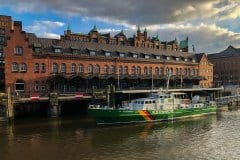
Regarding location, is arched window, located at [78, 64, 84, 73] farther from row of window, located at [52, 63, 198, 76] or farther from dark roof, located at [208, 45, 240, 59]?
dark roof, located at [208, 45, 240, 59]

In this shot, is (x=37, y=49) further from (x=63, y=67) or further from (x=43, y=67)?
(x=63, y=67)

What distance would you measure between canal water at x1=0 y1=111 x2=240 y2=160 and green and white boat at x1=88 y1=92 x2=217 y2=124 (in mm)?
1666

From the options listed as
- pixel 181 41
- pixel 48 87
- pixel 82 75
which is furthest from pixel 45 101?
pixel 181 41

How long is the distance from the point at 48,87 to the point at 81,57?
11255 mm

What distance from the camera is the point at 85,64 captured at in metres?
78.6

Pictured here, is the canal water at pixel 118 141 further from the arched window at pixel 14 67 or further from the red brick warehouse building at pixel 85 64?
the red brick warehouse building at pixel 85 64

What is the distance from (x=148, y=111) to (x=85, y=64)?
1146 inches

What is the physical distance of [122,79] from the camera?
8412 cm

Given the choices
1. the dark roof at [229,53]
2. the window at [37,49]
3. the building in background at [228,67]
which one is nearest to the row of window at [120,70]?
the window at [37,49]

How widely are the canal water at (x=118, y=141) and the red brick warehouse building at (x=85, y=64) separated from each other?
16.7 meters

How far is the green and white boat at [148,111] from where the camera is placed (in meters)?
50.5

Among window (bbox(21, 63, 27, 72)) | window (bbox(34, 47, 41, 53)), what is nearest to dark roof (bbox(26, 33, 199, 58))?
window (bbox(34, 47, 41, 53))

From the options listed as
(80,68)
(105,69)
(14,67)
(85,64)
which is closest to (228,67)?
(105,69)

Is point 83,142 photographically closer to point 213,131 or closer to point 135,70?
point 213,131
